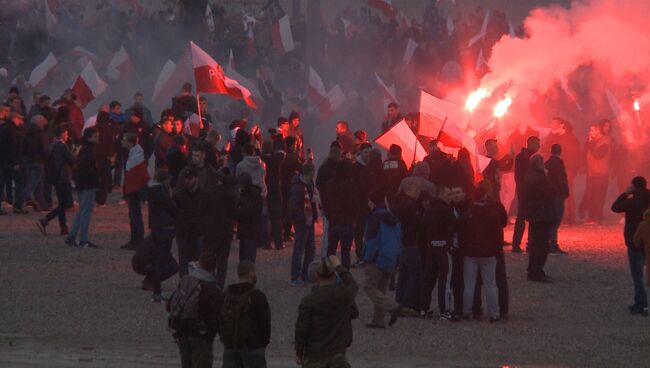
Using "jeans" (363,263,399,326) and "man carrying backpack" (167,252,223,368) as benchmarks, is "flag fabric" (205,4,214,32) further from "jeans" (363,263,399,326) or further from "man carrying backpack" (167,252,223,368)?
"man carrying backpack" (167,252,223,368)

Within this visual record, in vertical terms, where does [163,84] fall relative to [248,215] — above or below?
above

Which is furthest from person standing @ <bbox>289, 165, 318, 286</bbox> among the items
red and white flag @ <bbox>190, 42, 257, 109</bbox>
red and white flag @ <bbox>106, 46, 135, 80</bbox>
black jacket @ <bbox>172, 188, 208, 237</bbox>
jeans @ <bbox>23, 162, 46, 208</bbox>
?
red and white flag @ <bbox>106, 46, 135, 80</bbox>

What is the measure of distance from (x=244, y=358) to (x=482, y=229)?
569 cm

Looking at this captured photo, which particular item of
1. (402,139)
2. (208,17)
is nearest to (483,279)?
(402,139)

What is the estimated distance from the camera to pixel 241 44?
40469 mm

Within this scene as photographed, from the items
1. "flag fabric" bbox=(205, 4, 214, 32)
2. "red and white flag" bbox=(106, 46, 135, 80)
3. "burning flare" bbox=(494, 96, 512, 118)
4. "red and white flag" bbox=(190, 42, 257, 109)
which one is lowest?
"burning flare" bbox=(494, 96, 512, 118)

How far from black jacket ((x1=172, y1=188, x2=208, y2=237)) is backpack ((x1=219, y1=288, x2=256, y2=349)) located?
5.68 meters

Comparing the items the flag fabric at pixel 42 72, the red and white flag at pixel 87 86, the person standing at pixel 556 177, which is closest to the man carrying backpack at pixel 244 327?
the person standing at pixel 556 177

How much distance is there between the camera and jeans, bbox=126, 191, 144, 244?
20125 millimetres

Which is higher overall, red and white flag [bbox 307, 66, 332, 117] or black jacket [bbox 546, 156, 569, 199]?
red and white flag [bbox 307, 66, 332, 117]

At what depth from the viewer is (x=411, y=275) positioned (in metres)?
15.8

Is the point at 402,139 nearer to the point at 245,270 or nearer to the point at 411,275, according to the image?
the point at 411,275

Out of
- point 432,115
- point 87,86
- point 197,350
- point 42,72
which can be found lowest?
point 197,350

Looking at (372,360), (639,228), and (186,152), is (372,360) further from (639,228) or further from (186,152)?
(186,152)
